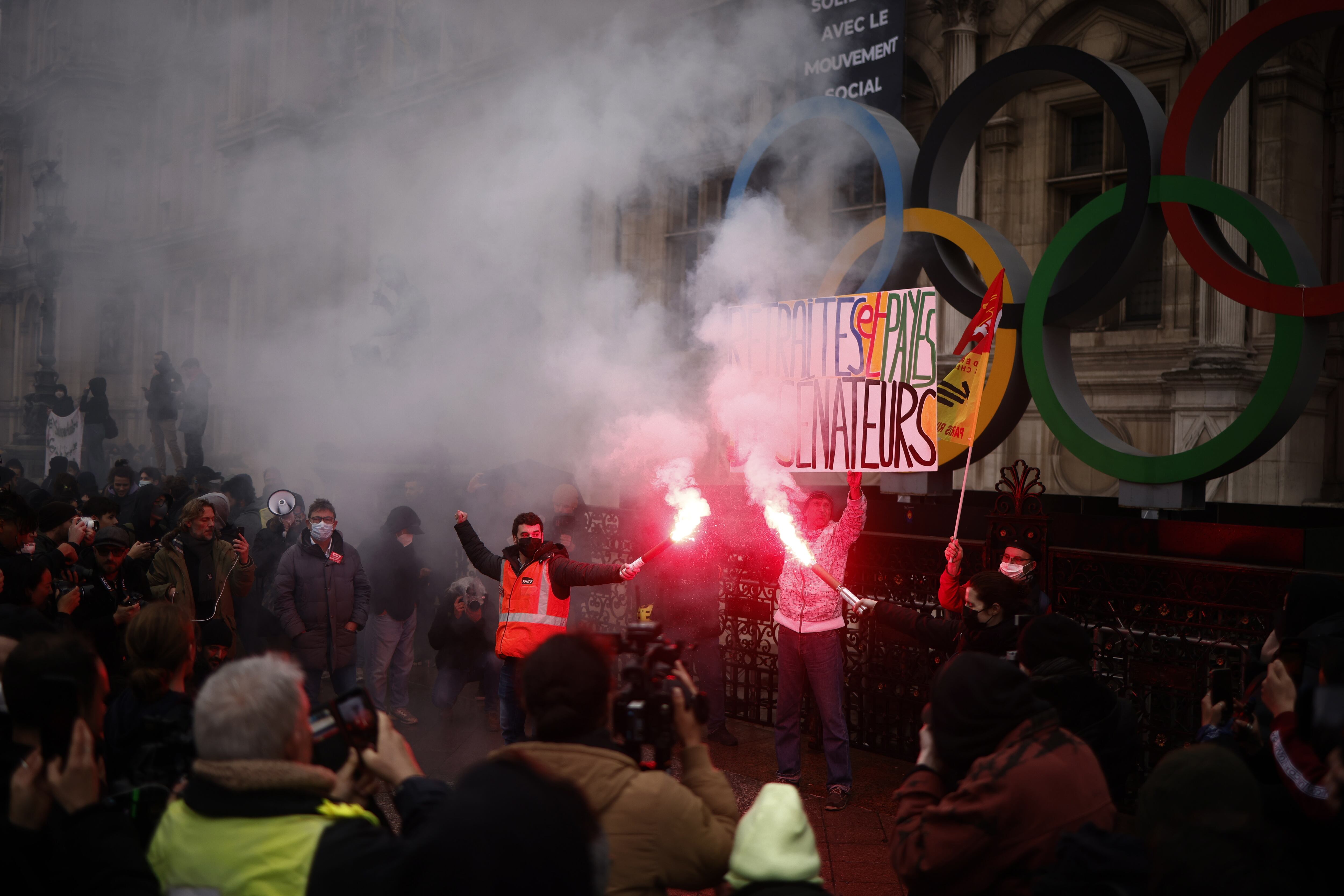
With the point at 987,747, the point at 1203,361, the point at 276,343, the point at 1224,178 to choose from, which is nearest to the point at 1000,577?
the point at 987,747

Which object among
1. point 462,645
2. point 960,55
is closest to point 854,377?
point 462,645

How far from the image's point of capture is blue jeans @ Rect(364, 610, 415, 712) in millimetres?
7223

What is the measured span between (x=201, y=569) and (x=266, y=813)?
4.53m

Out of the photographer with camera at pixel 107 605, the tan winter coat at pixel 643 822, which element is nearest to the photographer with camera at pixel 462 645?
the photographer with camera at pixel 107 605

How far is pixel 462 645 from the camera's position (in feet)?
22.8

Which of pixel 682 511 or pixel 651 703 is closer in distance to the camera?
pixel 651 703

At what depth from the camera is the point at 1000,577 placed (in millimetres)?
4449

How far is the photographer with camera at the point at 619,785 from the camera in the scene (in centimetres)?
224

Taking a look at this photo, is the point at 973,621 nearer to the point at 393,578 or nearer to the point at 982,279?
the point at 982,279

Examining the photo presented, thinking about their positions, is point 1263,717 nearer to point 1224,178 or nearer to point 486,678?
point 486,678

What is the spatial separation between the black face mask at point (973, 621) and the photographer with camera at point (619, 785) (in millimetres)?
2294

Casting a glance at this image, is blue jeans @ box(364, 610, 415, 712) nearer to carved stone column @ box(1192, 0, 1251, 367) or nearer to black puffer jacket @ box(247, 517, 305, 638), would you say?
black puffer jacket @ box(247, 517, 305, 638)

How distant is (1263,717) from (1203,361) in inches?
335

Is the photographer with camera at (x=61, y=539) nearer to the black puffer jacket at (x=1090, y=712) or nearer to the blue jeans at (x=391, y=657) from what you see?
the blue jeans at (x=391, y=657)
